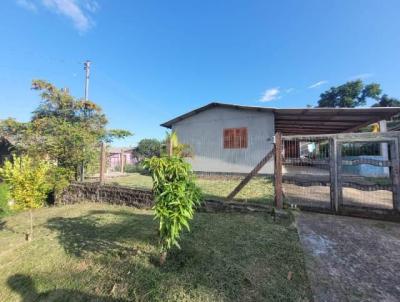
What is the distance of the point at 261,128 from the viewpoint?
1077 cm

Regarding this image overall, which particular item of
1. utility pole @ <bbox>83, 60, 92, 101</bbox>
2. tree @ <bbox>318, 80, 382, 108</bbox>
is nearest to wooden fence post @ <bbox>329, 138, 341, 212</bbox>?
utility pole @ <bbox>83, 60, 92, 101</bbox>

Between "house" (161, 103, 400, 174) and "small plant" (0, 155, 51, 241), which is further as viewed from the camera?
"house" (161, 103, 400, 174)

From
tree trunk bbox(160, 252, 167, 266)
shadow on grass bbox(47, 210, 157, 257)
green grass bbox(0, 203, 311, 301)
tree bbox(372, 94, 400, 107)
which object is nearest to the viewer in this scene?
green grass bbox(0, 203, 311, 301)

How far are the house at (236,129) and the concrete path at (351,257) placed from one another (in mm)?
6505

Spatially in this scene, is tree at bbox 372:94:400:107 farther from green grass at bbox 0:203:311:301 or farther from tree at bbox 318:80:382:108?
green grass at bbox 0:203:311:301

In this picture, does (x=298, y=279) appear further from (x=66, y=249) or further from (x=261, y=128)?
(x=261, y=128)

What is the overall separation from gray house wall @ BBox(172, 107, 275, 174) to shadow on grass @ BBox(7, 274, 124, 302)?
9212mm

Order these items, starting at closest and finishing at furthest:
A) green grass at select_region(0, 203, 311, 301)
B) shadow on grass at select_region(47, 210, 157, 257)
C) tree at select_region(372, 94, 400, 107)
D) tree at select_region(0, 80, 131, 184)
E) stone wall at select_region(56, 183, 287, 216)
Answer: green grass at select_region(0, 203, 311, 301), shadow on grass at select_region(47, 210, 157, 257), stone wall at select_region(56, 183, 287, 216), tree at select_region(0, 80, 131, 184), tree at select_region(372, 94, 400, 107)

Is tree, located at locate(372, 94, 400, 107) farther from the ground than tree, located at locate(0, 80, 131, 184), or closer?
farther from the ground

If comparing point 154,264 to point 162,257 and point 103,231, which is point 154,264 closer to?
point 162,257

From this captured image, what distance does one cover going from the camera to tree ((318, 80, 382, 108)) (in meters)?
30.9

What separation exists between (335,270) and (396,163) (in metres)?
2.95

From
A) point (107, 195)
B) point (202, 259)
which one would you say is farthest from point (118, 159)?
point (202, 259)

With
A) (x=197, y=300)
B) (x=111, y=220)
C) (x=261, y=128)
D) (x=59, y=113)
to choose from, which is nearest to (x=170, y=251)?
(x=197, y=300)
